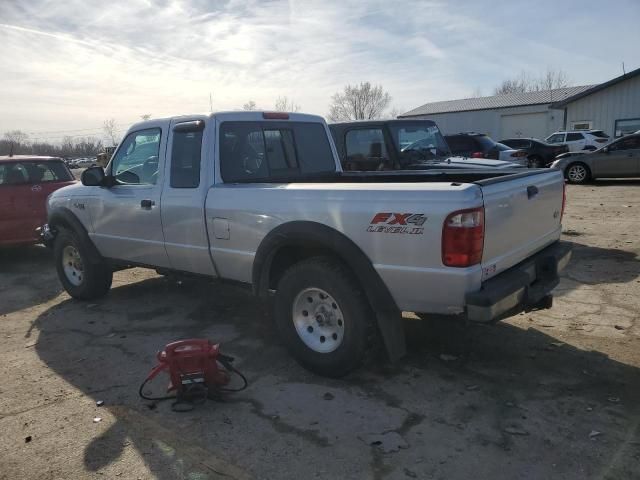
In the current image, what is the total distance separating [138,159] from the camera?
521 centimetres

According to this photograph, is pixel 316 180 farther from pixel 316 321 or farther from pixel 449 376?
pixel 449 376

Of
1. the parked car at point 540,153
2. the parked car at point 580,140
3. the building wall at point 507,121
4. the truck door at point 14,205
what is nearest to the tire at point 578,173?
the parked car at point 540,153

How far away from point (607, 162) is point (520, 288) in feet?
50.1

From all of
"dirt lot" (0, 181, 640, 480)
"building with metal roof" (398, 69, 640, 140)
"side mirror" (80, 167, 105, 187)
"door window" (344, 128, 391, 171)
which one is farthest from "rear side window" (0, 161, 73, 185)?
"building with metal roof" (398, 69, 640, 140)

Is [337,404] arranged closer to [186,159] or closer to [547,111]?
[186,159]

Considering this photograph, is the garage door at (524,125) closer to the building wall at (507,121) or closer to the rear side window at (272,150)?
the building wall at (507,121)

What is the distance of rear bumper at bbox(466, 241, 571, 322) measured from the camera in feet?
10.2

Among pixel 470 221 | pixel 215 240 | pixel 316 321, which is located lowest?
pixel 316 321

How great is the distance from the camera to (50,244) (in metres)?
6.49

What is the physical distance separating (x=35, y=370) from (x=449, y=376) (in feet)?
10.8

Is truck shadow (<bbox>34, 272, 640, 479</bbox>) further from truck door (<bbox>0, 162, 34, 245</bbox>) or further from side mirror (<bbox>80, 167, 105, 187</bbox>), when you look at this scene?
truck door (<bbox>0, 162, 34, 245</bbox>)

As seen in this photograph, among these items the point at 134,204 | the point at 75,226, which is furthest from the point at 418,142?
the point at 75,226

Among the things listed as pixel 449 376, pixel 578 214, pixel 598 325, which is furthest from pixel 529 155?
pixel 449 376

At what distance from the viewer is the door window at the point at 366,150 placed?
324 inches
